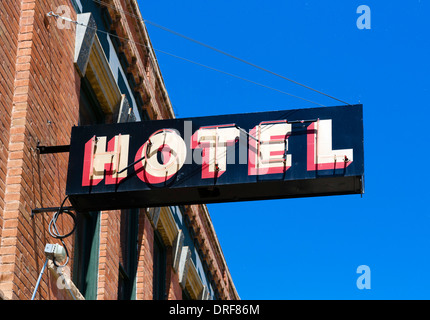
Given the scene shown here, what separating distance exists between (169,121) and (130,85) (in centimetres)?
529

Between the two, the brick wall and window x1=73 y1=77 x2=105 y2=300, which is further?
window x1=73 y1=77 x2=105 y2=300

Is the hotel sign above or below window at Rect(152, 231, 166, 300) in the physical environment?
above

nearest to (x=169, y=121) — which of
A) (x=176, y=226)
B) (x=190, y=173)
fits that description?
(x=190, y=173)

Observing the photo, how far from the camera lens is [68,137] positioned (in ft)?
45.7

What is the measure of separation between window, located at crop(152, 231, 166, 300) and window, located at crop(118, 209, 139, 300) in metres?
1.80

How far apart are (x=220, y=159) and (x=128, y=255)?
18.9ft

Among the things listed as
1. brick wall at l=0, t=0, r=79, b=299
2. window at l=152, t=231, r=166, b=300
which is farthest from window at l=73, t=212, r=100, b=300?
window at l=152, t=231, r=166, b=300

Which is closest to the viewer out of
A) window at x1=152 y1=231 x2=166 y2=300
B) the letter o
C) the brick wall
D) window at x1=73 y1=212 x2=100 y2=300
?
the brick wall

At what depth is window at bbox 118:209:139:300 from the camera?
1730cm

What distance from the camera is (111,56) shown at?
1684 cm

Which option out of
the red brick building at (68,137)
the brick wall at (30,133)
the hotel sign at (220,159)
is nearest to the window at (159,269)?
the red brick building at (68,137)

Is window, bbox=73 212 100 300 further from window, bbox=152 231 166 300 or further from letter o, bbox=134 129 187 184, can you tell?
window, bbox=152 231 166 300
